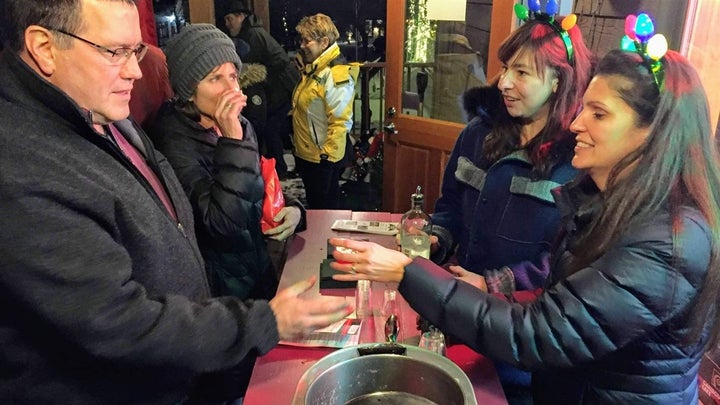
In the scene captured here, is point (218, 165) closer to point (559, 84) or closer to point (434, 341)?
point (434, 341)

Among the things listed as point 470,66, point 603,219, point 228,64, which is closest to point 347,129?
point 470,66

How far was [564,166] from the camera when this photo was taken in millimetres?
1709

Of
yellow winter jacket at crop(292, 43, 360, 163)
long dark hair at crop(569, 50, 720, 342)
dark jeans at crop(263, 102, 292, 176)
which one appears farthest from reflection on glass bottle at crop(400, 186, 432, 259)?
dark jeans at crop(263, 102, 292, 176)

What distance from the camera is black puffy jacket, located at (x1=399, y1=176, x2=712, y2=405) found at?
108 centimetres

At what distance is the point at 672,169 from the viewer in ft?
3.75

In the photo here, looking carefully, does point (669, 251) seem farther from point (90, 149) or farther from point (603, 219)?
point (90, 149)

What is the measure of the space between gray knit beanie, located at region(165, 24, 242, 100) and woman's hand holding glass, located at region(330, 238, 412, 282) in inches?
35.2

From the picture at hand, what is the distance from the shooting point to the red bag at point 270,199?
2.03 metres

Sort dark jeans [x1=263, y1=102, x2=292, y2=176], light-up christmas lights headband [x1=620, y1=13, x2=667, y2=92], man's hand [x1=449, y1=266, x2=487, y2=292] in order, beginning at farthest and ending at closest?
dark jeans [x1=263, y1=102, x2=292, y2=176] < man's hand [x1=449, y1=266, x2=487, y2=292] < light-up christmas lights headband [x1=620, y1=13, x2=667, y2=92]

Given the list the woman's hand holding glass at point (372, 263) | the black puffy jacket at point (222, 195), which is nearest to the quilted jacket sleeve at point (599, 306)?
the woman's hand holding glass at point (372, 263)

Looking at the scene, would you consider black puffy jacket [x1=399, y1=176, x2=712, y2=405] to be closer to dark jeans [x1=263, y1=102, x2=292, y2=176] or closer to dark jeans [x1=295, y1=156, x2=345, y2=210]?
dark jeans [x1=295, y1=156, x2=345, y2=210]

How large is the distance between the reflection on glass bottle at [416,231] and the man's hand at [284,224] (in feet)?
1.36

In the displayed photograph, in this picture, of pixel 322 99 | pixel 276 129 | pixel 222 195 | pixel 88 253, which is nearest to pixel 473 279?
pixel 222 195

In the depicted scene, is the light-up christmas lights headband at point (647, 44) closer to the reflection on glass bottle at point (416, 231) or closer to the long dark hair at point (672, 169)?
the long dark hair at point (672, 169)
